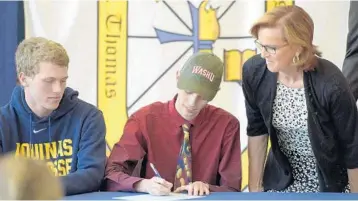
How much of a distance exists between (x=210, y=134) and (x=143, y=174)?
246 millimetres

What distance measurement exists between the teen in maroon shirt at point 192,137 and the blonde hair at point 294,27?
8.2 inches

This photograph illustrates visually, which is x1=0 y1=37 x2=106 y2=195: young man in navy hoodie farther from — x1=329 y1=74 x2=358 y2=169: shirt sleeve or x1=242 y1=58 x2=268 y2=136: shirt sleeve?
x1=329 y1=74 x2=358 y2=169: shirt sleeve

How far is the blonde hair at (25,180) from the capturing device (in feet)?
1.65

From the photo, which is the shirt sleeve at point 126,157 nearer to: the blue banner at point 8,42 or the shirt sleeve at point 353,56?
the shirt sleeve at point 353,56

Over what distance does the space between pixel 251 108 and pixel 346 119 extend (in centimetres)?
32

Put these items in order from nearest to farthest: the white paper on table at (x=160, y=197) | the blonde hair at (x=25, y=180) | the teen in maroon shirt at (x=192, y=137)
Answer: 1. the blonde hair at (x=25, y=180)
2. the white paper on table at (x=160, y=197)
3. the teen in maroon shirt at (x=192, y=137)

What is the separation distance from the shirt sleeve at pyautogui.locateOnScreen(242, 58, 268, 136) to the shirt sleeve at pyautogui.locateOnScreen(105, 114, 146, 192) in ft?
1.23

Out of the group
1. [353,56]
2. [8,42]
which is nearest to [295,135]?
[353,56]

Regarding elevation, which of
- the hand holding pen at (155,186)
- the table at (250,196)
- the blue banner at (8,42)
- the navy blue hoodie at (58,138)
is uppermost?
the blue banner at (8,42)

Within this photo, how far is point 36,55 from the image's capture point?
1.74 m

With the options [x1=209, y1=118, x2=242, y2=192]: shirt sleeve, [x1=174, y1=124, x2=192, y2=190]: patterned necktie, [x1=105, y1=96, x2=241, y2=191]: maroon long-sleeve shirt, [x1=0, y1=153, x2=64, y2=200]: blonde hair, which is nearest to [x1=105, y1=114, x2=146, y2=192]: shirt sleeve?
[x1=105, y1=96, x2=241, y2=191]: maroon long-sleeve shirt

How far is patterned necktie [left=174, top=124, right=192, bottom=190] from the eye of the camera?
185 cm

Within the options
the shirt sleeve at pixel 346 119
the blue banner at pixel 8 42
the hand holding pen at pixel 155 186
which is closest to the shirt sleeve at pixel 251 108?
the shirt sleeve at pixel 346 119

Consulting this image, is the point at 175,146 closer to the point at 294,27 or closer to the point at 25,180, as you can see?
the point at 294,27
